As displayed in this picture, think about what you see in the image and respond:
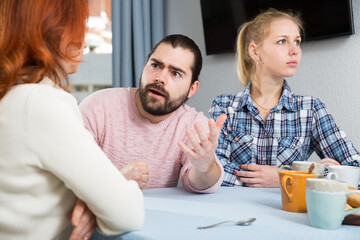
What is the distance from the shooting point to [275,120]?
5.32 feet

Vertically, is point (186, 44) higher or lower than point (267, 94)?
higher

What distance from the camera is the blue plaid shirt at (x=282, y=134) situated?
156 centimetres

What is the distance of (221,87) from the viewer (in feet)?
8.91

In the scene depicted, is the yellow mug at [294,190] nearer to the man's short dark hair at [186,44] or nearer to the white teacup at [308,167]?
the white teacup at [308,167]

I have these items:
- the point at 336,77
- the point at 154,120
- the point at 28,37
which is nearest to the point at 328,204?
the point at 28,37

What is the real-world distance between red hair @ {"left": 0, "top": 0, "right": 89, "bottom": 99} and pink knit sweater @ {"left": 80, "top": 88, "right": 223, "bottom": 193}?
2.13 ft

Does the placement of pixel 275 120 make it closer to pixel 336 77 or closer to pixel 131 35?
pixel 336 77

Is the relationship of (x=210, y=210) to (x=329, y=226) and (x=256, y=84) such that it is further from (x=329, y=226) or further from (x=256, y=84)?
(x=256, y=84)

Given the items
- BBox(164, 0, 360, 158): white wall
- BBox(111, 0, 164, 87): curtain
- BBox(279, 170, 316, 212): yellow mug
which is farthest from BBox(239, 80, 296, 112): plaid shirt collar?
BBox(111, 0, 164, 87): curtain

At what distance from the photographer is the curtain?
3.06m

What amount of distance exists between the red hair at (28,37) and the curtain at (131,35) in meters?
2.30

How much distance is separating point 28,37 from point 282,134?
1166 mm

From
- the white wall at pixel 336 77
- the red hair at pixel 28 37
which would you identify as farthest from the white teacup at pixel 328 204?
the white wall at pixel 336 77

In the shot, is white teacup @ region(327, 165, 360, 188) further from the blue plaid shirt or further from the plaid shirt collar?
the plaid shirt collar
